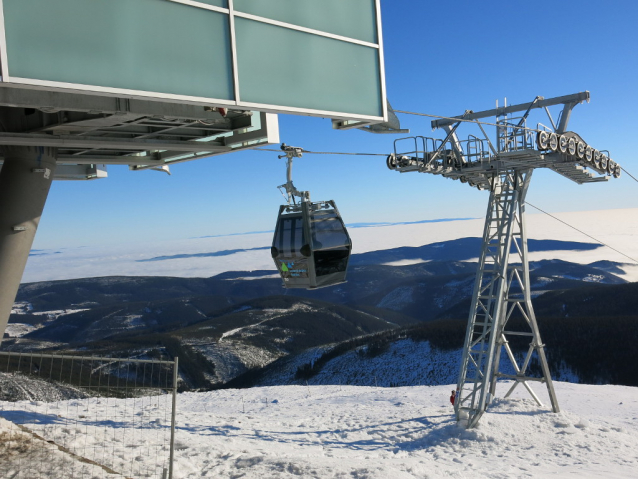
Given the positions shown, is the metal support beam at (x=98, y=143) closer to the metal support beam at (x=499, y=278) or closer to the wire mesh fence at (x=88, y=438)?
the wire mesh fence at (x=88, y=438)

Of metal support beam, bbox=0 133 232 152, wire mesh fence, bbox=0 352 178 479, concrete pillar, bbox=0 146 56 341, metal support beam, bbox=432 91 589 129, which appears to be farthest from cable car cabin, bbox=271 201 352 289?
concrete pillar, bbox=0 146 56 341

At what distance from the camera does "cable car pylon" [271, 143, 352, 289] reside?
14812mm

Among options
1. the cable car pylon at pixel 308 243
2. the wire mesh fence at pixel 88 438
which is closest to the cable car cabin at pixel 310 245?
the cable car pylon at pixel 308 243

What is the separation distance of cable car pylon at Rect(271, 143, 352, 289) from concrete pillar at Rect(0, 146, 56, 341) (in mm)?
5698

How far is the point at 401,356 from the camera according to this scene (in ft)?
179

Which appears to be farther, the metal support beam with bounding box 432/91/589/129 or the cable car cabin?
the metal support beam with bounding box 432/91/589/129

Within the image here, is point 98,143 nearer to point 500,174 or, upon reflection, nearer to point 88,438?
point 88,438

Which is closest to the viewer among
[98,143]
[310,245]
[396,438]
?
[98,143]

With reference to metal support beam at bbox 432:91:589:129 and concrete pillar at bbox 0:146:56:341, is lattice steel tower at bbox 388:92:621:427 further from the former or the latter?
concrete pillar at bbox 0:146:56:341

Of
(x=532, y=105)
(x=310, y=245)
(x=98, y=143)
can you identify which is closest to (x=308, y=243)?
(x=310, y=245)

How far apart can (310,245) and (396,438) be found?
19.0ft

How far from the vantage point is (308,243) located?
48.1ft

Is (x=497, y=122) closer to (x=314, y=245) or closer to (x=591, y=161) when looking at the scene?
(x=591, y=161)

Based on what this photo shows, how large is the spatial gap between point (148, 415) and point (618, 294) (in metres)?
67.5
